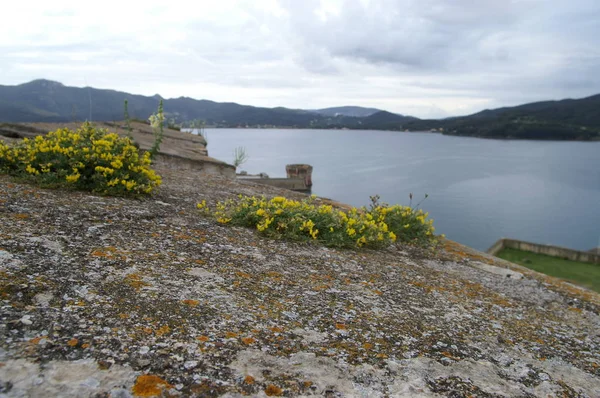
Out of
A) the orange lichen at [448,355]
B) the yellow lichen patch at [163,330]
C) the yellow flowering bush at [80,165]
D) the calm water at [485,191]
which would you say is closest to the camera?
the yellow lichen patch at [163,330]

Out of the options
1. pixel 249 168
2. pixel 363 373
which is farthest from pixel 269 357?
pixel 249 168

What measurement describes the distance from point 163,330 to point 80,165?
127 inches

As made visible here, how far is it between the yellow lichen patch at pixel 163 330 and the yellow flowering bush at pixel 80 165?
288 cm

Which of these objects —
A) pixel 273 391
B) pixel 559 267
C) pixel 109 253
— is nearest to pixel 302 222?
pixel 109 253

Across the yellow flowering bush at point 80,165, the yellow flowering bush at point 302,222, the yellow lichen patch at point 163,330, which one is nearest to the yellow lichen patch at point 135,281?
the yellow lichen patch at point 163,330

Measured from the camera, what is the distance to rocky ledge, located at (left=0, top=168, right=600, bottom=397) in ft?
5.88

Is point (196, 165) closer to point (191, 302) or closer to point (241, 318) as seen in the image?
point (191, 302)

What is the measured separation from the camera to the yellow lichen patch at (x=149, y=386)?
162 cm

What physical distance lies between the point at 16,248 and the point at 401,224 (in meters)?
4.48

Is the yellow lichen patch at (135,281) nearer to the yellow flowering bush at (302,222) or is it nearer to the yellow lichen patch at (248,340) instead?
the yellow lichen patch at (248,340)

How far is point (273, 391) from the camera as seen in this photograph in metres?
1.78

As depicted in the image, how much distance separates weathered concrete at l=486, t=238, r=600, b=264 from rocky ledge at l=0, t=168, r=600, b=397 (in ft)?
114

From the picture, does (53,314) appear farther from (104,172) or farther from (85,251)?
(104,172)

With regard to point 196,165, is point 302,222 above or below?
below
